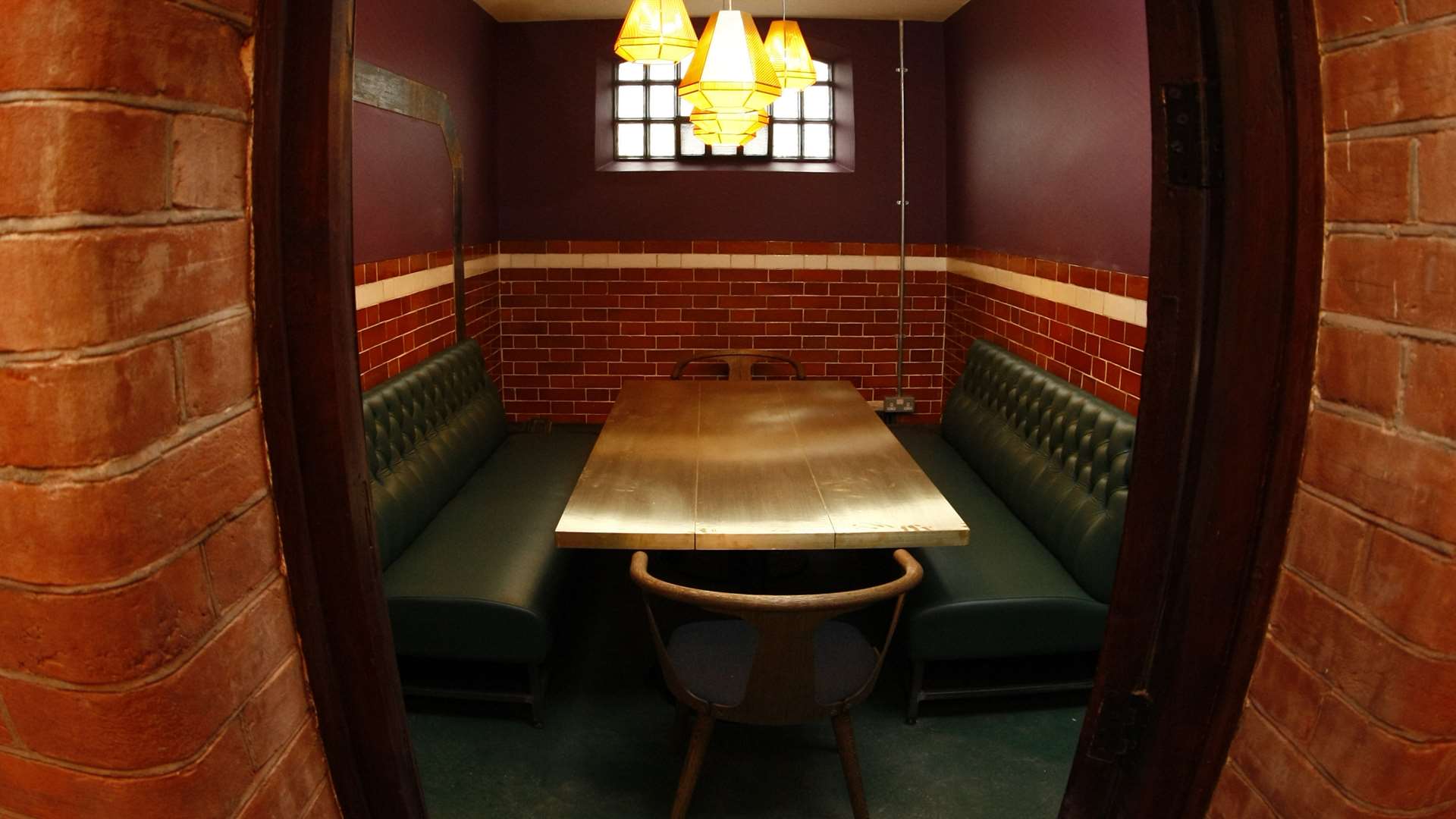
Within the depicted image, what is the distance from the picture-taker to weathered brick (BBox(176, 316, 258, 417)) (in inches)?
34.0

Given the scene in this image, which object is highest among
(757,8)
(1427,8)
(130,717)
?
(757,8)

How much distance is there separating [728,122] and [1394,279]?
244 cm

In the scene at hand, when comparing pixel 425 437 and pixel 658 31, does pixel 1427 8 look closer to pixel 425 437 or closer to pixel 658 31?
pixel 658 31

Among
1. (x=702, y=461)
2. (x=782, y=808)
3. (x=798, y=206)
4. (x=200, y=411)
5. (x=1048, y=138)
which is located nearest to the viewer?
(x=200, y=411)

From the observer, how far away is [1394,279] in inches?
37.8

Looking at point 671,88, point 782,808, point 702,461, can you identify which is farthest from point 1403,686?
point 671,88

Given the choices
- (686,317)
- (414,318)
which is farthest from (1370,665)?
(686,317)

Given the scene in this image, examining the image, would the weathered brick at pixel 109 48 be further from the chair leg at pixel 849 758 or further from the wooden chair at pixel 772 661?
the chair leg at pixel 849 758

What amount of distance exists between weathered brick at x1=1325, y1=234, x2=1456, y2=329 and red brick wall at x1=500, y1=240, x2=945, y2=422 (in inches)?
206

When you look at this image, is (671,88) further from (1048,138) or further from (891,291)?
(1048,138)

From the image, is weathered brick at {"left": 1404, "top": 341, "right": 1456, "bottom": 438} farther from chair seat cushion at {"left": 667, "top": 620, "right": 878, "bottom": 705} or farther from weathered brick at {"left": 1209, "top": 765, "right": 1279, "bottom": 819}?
chair seat cushion at {"left": 667, "top": 620, "right": 878, "bottom": 705}

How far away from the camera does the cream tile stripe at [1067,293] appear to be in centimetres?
369

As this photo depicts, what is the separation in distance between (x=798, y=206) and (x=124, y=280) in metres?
5.57

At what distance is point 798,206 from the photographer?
20.2 feet
